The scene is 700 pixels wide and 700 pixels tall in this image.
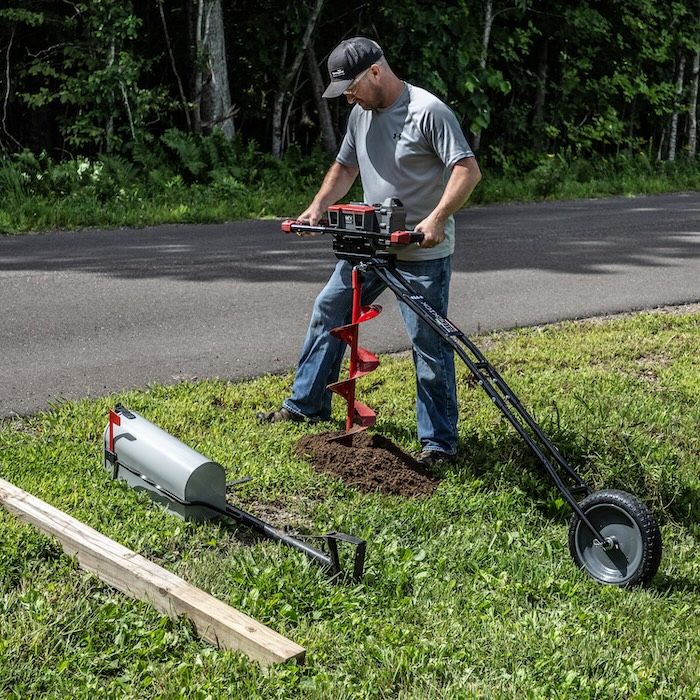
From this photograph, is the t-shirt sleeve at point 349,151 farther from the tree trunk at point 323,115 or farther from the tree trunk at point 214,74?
the tree trunk at point 323,115

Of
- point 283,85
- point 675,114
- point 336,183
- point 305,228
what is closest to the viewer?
point 305,228

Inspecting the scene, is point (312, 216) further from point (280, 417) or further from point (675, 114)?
point (675, 114)

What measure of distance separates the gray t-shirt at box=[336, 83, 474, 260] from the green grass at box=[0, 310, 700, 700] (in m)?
1.23

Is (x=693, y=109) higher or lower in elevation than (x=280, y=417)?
higher

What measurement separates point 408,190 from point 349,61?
673mm

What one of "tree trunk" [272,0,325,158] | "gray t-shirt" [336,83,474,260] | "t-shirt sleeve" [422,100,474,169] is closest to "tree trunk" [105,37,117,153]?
"tree trunk" [272,0,325,158]

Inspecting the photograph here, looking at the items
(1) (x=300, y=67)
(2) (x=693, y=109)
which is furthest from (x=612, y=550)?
(2) (x=693, y=109)

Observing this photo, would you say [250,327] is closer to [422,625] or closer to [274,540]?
[274,540]

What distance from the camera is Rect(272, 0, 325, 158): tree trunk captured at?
17.6m

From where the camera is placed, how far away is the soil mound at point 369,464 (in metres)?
4.91

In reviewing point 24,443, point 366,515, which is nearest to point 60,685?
point 366,515

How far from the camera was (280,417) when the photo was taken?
224 inches

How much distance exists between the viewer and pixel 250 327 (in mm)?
7969

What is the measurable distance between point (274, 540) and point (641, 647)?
4.72ft
